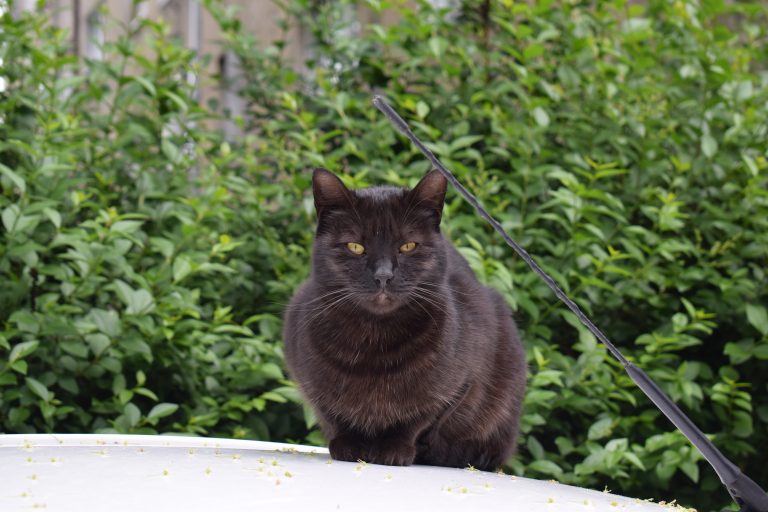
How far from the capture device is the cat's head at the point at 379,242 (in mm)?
1646

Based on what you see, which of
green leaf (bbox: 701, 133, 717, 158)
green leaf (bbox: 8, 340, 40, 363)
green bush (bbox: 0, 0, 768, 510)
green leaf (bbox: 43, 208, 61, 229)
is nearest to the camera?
green leaf (bbox: 8, 340, 40, 363)

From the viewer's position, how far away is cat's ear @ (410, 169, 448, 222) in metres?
1.70

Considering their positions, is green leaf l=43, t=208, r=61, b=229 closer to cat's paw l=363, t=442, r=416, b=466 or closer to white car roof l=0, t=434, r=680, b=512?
white car roof l=0, t=434, r=680, b=512

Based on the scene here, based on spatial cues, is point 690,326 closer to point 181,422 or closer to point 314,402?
point 314,402

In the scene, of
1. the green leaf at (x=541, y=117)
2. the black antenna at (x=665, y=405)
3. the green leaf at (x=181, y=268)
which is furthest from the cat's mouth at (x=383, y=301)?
the green leaf at (x=541, y=117)

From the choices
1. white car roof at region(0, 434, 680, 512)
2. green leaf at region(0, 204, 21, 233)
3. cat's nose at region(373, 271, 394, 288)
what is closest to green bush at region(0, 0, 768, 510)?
green leaf at region(0, 204, 21, 233)

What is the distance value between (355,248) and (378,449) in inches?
14.5

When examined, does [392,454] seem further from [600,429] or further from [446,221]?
[446,221]

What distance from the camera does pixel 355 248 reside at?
1.67 meters

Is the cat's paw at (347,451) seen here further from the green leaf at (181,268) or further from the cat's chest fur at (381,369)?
the green leaf at (181,268)

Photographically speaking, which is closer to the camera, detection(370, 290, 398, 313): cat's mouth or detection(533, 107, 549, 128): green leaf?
detection(370, 290, 398, 313): cat's mouth

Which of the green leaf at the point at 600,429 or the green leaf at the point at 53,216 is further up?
the green leaf at the point at 53,216

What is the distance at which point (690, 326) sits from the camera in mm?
2488

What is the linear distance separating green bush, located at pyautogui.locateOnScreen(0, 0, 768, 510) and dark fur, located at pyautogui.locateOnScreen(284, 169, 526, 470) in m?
0.57
